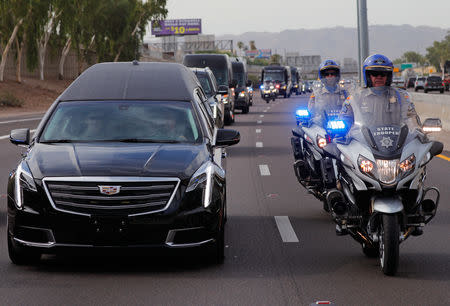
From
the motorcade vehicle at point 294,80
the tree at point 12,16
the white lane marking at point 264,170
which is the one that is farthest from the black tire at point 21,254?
the motorcade vehicle at point 294,80

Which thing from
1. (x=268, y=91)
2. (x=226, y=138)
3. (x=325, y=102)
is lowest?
(x=268, y=91)

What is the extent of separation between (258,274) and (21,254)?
191 centimetres

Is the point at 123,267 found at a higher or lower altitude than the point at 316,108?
lower

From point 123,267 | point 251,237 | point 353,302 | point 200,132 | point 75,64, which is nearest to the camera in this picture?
point 353,302

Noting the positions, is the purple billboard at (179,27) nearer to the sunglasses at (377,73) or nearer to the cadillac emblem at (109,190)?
the sunglasses at (377,73)

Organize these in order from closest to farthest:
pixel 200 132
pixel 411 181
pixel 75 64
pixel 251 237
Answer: pixel 411 181
pixel 200 132
pixel 251 237
pixel 75 64

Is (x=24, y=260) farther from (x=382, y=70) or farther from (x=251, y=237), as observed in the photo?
(x=382, y=70)

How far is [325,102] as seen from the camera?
10453 mm

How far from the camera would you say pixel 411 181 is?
6.91 meters

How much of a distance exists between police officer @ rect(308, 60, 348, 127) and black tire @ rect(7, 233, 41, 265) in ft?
13.2

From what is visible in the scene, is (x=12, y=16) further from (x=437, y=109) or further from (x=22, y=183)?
(x=22, y=183)

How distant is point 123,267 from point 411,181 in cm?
239

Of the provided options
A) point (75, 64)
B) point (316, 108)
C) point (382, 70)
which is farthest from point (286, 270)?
point (75, 64)

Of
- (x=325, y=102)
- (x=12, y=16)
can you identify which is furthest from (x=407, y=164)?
(x=12, y=16)
